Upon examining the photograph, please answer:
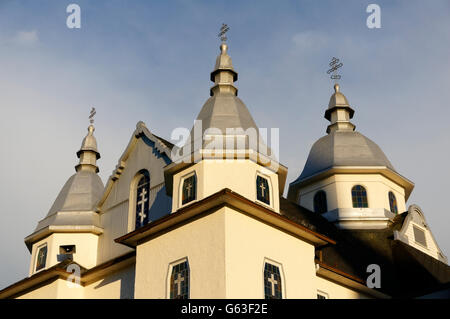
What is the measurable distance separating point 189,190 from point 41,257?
28.3 feet

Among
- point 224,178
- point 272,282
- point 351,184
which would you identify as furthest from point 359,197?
point 272,282

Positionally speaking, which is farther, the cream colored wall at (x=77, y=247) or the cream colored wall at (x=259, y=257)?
the cream colored wall at (x=77, y=247)

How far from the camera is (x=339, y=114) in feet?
126

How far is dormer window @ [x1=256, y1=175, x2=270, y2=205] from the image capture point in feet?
69.7

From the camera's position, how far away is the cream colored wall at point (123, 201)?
2441cm

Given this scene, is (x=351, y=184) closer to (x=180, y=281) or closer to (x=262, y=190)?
(x=262, y=190)

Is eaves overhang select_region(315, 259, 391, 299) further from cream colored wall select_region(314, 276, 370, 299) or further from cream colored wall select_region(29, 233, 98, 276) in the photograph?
cream colored wall select_region(29, 233, 98, 276)

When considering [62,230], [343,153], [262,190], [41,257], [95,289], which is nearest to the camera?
[262,190]

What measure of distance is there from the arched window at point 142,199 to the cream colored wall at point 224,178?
2.90 metres

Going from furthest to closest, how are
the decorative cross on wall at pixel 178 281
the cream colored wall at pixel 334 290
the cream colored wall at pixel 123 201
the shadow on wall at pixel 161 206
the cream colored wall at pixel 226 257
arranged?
the cream colored wall at pixel 123 201 → the shadow on wall at pixel 161 206 → the cream colored wall at pixel 334 290 → the decorative cross on wall at pixel 178 281 → the cream colored wall at pixel 226 257

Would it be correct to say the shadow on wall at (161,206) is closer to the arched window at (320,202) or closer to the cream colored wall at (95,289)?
the cream colored wall at (95,289)

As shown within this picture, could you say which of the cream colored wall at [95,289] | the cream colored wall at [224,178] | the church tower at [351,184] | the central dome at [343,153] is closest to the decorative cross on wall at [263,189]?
the cream colored wall at [224,178]

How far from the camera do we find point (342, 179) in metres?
34.8
